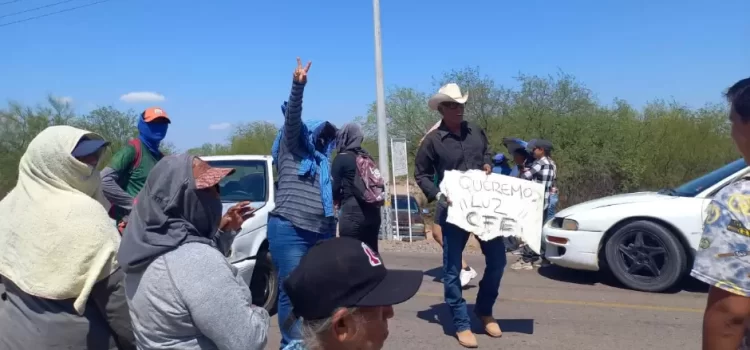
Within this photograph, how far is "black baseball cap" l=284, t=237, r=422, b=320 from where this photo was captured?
175 centimetres

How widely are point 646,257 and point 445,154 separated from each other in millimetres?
3205

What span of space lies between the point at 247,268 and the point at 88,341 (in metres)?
3.03

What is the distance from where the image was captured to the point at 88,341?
8.45 ft

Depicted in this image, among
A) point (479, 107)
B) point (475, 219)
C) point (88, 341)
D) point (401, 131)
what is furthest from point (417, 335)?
point (401, 131)

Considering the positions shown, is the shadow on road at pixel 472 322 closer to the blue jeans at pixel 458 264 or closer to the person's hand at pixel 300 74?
the blue jeans at pixel 458 264

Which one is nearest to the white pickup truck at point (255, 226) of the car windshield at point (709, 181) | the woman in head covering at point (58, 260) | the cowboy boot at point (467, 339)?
the cowboy boot at point (467, 339)

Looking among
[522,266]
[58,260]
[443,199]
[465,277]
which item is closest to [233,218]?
Answer: [58,260]

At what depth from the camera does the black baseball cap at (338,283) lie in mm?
1748

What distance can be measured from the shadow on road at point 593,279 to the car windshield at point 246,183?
3833 millimetres

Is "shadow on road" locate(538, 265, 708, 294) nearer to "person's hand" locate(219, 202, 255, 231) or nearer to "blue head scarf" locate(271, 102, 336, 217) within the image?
"blue head scarf" locate(271, 102, 336, 217)

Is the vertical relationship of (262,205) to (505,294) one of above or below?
above

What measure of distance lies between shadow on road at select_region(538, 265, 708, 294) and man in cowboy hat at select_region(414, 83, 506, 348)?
2.79 metres

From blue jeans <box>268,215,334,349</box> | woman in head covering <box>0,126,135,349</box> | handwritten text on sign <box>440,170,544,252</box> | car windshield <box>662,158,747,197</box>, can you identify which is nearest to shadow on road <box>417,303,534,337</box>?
handwritten text on sign <box>440,170,544,252</box>

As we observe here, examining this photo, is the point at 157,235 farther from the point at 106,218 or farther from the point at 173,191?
the point at 106,218
